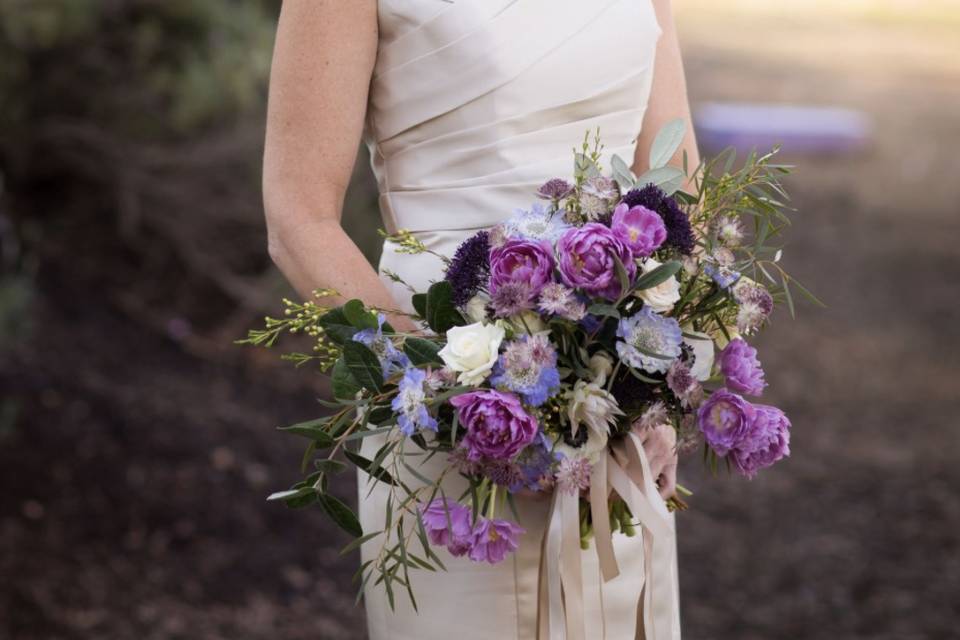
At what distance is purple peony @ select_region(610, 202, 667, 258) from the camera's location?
6.06ft

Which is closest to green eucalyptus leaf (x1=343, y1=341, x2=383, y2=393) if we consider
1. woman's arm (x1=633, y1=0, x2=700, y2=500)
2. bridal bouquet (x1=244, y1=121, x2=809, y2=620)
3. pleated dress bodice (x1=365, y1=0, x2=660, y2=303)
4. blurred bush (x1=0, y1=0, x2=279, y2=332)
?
bridal bouquet (x1=244, y1=121, x2=809, y2=620)

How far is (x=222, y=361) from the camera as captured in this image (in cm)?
650

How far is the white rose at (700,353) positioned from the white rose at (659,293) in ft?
0.31

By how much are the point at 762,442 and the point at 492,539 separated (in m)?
0.45

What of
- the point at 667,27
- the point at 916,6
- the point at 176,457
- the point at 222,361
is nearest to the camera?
the point at 667,27

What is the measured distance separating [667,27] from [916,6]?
20407mm

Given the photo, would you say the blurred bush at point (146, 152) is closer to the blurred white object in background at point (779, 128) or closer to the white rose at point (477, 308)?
the white rose at point (477, 308)

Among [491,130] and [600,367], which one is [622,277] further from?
[491,130]

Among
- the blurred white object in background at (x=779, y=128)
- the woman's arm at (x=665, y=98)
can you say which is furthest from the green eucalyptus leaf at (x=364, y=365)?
the blurred white object in background at (x=779, y=128)

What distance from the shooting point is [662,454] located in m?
2.19

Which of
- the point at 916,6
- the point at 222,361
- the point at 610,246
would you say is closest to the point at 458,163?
the point at 610,246

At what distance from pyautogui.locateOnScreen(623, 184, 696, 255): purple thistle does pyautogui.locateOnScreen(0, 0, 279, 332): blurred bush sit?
465 centimetres

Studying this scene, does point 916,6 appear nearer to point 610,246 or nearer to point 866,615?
point 866,615

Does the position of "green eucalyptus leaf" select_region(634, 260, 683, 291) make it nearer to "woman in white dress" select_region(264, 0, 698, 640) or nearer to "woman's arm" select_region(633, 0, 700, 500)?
"woman in white dress" select_region(264, 0, 698, 640)
